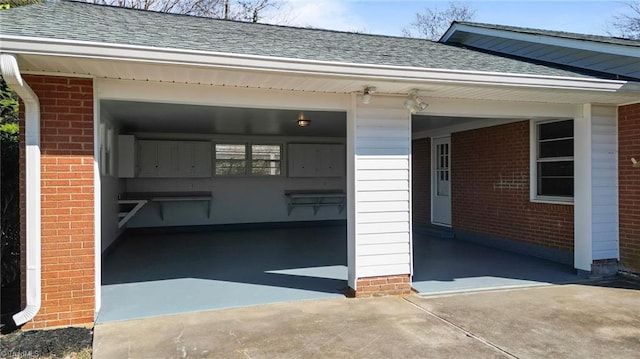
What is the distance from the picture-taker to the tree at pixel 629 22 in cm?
2131

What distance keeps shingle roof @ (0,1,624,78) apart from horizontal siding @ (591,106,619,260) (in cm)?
80

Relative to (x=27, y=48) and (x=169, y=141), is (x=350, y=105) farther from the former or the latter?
(x=169, y=141)

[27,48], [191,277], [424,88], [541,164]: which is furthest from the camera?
[541,164]

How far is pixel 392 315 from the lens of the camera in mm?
4684

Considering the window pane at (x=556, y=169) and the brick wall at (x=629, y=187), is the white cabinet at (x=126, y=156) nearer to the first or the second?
the window pane at (x=556, y=169)

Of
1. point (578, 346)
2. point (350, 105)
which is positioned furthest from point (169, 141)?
point (578, 346)

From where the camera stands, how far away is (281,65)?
431cm

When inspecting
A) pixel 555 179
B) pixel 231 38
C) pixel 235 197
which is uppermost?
pixel 231 38

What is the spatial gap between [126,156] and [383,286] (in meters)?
6.75

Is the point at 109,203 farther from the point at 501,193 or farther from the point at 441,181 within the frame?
the point at 501,193

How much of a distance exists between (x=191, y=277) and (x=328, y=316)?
2.51 m

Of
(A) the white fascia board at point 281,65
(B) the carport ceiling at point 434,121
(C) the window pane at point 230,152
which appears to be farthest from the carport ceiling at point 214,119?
(A) the white fascia board at point 281,65

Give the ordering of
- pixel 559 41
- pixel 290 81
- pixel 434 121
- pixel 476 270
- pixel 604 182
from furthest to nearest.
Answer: pixel 434 121, pixel 559 41, pixel 476 270, pixel 604 182, pixel 290 81

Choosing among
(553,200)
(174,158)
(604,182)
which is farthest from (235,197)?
(604,182)
